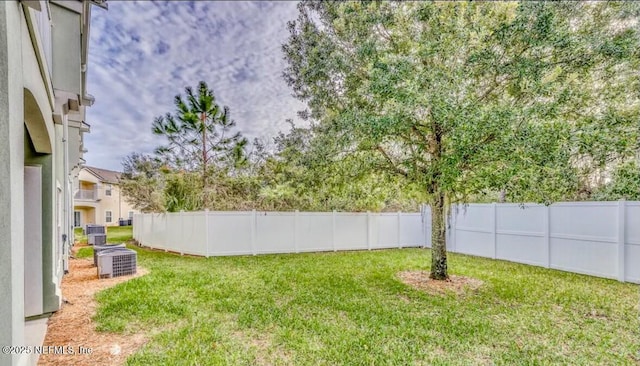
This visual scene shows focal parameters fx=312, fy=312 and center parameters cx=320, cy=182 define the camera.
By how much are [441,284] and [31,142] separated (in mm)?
7742

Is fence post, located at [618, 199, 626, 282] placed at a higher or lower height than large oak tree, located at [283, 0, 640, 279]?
lower

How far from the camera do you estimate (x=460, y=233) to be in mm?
11898

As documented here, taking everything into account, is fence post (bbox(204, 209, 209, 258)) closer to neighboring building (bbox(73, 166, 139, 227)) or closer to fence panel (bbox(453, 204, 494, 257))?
fence panel (bbox(453, 204, 494, 257))

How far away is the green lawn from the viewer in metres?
3.78

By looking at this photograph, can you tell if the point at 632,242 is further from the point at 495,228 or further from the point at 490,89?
the point at 490,89

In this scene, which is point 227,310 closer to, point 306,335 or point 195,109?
point 306,335

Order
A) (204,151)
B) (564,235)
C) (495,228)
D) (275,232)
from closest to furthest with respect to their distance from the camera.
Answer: (564,235) → (495,228) → (275,232) → (204,151)

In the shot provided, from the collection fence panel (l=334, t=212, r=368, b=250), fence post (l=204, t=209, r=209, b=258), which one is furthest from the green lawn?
fence panel (l=334, t=212, r=368, b=250)

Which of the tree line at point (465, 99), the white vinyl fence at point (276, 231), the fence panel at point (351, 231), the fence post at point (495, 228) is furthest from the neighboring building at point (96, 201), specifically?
the fence post at point (495, 228)

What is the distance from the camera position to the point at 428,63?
6.30m

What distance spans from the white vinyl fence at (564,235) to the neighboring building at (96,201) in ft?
89.1

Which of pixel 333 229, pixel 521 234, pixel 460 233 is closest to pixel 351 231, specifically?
pixel 333 229

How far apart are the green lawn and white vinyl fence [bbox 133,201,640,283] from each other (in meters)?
0.75

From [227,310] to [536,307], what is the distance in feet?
17.8
